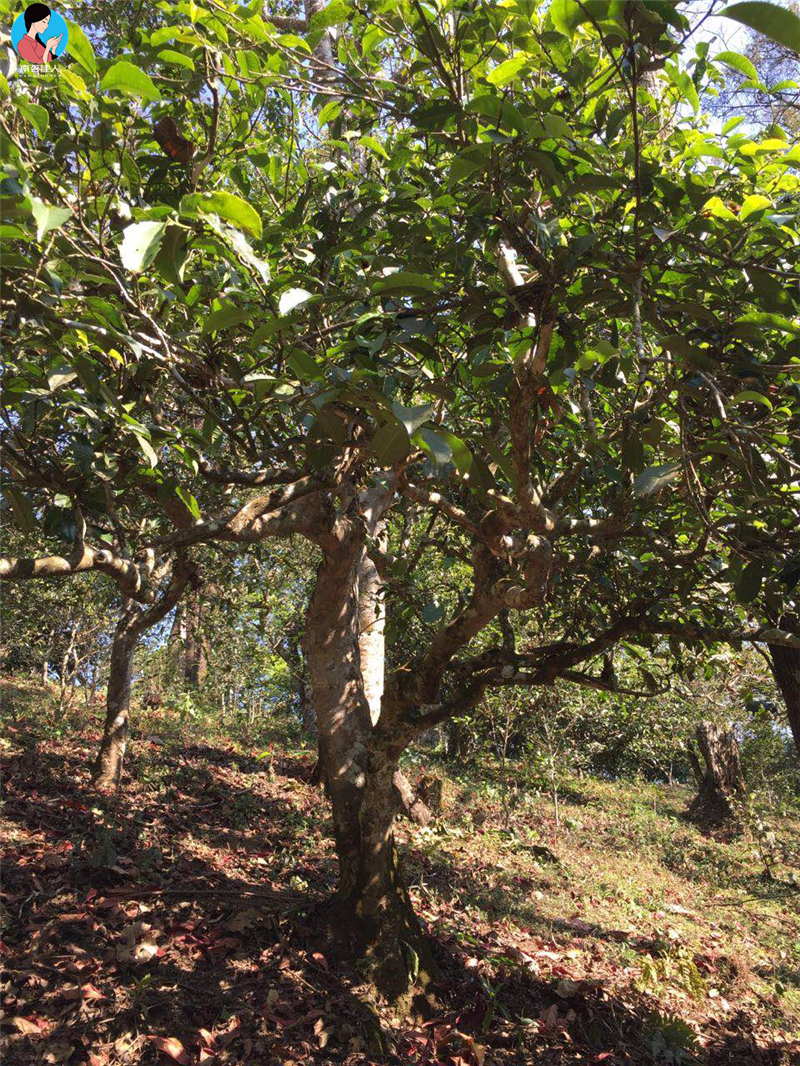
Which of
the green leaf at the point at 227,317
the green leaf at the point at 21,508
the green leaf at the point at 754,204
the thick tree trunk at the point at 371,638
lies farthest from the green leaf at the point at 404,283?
the thick tree trunk at the point at 371,638

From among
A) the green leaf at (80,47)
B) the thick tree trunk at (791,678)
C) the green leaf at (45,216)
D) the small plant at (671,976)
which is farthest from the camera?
the small plant at (671,976)

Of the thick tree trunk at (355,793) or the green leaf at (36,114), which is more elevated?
the green leaf at (36,114)

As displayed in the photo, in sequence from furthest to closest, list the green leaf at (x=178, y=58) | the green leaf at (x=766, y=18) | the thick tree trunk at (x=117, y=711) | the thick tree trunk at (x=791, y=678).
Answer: the thick tree trunk at (x=117, y=711)
the thick tree trunk at (x=791, y=678)
the green leaf at (x=178, y=58)
the green leaf at (x=766, y=18)

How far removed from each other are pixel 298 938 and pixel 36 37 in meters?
3.89

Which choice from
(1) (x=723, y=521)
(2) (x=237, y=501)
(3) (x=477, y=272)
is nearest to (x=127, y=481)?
(3) (x=477, y=272)

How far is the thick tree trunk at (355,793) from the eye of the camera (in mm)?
3613

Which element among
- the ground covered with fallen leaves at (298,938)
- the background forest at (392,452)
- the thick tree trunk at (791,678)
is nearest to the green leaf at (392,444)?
the background forest at (392,452)

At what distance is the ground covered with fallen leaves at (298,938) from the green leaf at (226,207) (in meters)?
3.00

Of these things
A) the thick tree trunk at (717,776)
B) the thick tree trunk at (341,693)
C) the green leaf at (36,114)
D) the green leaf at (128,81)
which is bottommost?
the thick tree trunk at (717,776)

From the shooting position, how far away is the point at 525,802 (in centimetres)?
976

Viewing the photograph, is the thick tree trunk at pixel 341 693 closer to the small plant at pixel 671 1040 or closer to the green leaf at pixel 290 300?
the small plant at pixel 671 1040

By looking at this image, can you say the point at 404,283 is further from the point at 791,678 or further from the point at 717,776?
the point at 717,776

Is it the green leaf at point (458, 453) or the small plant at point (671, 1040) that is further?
the small plant at point (671, 1040)

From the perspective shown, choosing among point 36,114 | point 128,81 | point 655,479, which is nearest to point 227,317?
point 128,81
